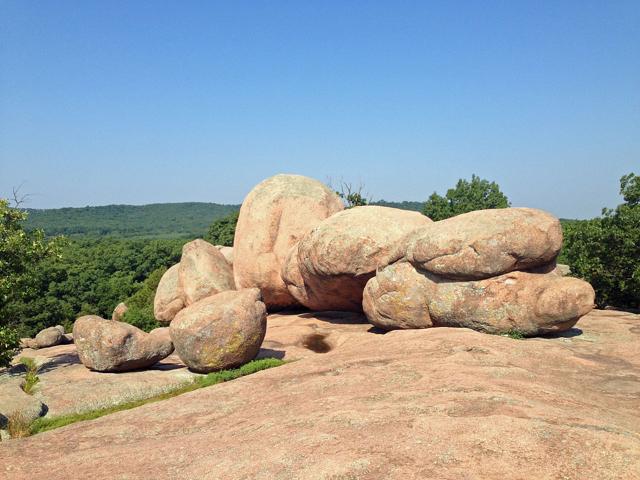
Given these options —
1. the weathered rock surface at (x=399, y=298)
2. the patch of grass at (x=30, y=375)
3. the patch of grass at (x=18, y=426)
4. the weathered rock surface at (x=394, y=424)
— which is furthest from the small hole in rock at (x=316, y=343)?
the patch of grass at (x=18, y=426)

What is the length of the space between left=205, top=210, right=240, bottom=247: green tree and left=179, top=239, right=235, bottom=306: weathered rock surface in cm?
3021

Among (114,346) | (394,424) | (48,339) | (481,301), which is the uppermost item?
(481,301)

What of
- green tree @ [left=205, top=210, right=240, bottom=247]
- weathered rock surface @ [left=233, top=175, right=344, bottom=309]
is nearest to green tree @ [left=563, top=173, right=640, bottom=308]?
weathered rock surface @ [left=233, top=175, right=344, bottom=309]

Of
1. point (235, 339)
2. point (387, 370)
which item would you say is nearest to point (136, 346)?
point (235, 339)

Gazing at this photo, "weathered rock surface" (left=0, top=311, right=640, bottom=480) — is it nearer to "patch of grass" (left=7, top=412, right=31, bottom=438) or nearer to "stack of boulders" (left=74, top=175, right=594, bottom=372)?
"patch of grass" (left=7, top=412, right=31, bottom=438)

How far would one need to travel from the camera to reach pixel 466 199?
67.6m

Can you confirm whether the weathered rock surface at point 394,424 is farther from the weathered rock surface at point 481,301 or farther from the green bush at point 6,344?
the green bush at point 6,344

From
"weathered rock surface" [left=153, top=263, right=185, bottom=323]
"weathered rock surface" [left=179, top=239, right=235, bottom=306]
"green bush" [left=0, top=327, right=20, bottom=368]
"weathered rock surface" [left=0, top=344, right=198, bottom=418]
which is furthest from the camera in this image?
"weathered rock surface" [left=153, top=263, right=185, bottom=323]

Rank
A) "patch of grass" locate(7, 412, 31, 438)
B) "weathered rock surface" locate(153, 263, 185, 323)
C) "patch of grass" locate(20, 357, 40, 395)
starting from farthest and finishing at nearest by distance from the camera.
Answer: "weathered rock surface" locate(153, 263, 185, 323)
"patch of grass" locate(20, 357, 40, 395)
"patch of grass" locate(7, 412, 31, 438)

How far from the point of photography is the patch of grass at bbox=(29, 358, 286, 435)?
1422 centimetres

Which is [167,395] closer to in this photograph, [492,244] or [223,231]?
[492,244]

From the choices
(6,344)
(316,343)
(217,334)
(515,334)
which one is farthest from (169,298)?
(515,334)

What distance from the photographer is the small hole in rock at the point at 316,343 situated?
66.9 ft

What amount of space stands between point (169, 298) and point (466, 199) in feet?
159
